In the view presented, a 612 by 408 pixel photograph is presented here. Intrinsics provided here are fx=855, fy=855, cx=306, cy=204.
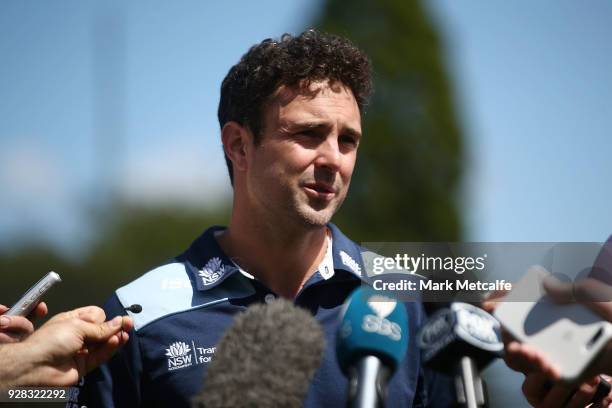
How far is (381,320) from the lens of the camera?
2.10 meters

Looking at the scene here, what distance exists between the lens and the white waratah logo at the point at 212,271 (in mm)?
3365

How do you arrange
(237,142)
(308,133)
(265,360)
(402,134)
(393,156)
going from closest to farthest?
(265,360), (308,133), (237,142), (393,156), (402,134)

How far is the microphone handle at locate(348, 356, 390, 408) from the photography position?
188 centimetres

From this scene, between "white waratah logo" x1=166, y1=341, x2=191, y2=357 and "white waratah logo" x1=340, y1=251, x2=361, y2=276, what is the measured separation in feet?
2.43

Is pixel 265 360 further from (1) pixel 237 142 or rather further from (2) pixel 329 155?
(1) pixel 237 142

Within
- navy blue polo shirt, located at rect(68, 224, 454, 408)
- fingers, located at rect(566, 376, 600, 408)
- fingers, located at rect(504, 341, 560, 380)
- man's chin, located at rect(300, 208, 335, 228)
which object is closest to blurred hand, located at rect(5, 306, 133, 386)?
navy blue polo shirt, located at rect(68, 224, 454, 408)

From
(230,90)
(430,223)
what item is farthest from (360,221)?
(230,90)

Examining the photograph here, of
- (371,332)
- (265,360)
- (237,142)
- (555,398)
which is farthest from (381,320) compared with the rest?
(237,142)

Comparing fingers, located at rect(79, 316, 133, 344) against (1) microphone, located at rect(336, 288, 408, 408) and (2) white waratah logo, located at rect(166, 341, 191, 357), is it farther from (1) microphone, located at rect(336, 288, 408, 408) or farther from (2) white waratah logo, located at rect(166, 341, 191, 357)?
(1) microphone, located at rect(336, 288, 408, 408)

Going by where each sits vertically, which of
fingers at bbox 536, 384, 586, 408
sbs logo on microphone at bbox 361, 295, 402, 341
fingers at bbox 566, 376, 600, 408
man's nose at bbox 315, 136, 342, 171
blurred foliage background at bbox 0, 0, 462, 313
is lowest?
blurred foliage background at bbox 0, 0, 462, 313

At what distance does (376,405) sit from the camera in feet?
6.20

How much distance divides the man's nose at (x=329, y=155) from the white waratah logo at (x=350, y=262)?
15.0 inches

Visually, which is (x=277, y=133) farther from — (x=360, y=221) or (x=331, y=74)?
(x=360, y=221)

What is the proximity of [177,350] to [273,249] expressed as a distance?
1.94ft
